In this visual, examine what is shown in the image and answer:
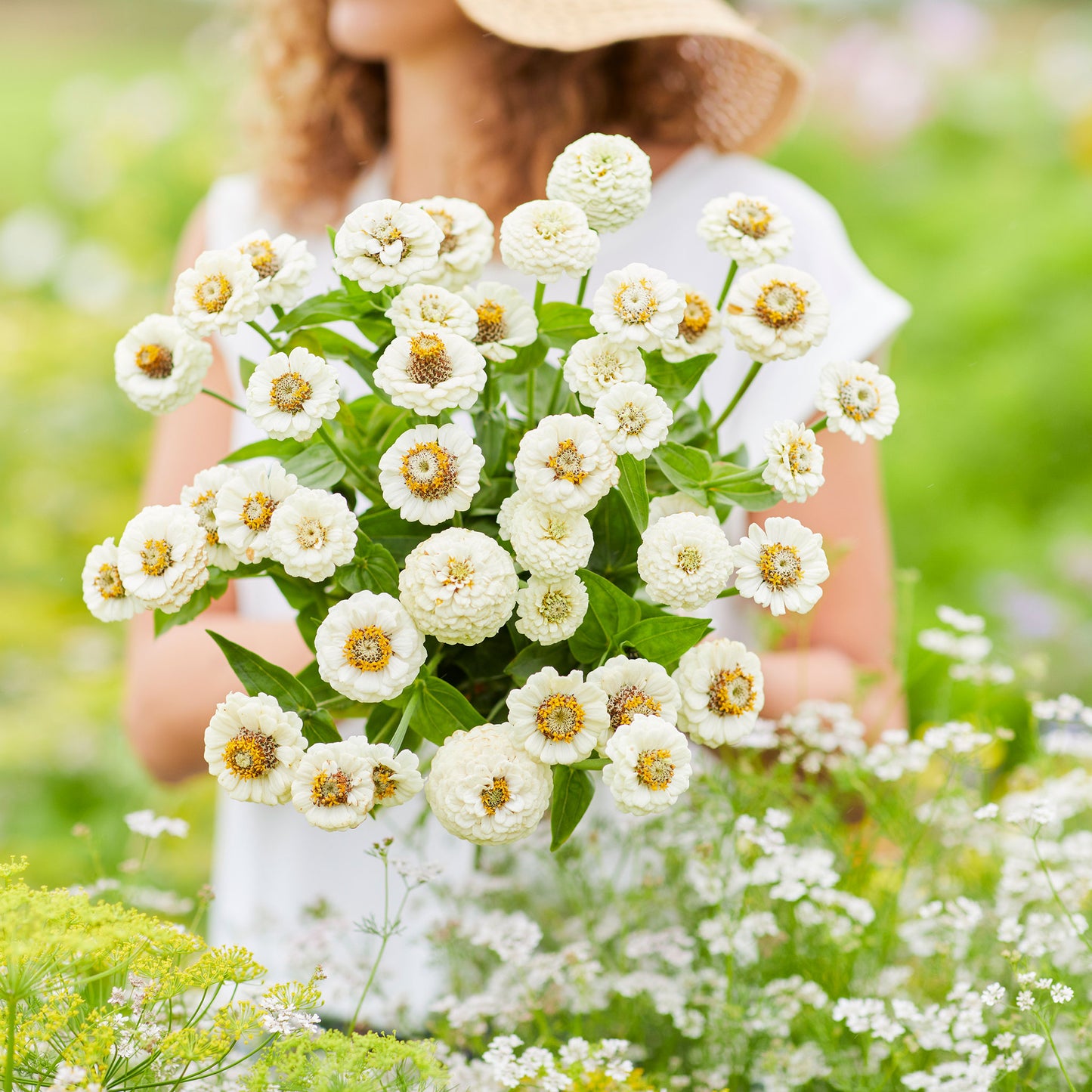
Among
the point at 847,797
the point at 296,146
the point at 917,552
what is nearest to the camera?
the point at 847,797

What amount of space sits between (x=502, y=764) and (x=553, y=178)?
28 centimetres

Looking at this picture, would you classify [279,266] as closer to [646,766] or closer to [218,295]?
[218,295]

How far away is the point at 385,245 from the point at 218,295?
0.27ft

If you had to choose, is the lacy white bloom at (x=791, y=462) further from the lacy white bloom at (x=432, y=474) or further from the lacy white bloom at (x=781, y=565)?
the lacy white bloom at (x=432, y=474)

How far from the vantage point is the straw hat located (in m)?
0.83

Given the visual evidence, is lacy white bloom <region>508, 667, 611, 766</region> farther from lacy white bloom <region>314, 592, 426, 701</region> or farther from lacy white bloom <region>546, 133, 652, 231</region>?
lacy white bloom <region>546, 133, 652, 231</region>

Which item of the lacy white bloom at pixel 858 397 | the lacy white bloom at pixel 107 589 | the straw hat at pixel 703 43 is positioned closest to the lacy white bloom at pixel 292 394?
the lacy white bloom at pixel 107 589

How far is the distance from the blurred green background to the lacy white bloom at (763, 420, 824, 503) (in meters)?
0.42

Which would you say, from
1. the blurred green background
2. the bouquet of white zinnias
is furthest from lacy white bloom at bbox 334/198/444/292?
the blurred green background

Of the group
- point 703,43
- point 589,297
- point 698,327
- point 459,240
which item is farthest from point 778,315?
point 703,43

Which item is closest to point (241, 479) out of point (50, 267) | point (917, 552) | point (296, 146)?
point (296, 146)

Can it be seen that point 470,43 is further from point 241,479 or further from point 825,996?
point 825,996

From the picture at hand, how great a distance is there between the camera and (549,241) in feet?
1.64

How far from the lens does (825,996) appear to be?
2.25 ft
